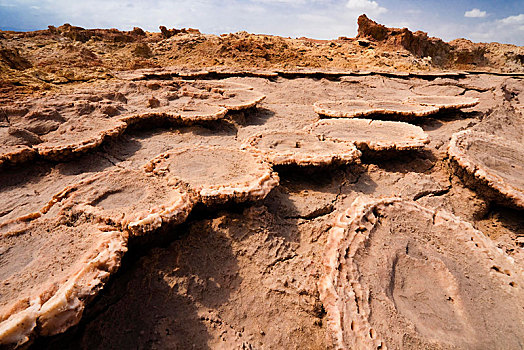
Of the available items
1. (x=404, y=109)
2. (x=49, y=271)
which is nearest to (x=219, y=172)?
(x=49, y=271)

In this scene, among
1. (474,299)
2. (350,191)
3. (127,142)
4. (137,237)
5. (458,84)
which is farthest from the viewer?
(458,84)

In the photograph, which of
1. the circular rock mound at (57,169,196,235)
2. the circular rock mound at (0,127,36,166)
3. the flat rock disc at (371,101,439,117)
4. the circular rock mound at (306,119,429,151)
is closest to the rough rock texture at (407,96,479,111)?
the flat rock disc at (371,101,439,117)

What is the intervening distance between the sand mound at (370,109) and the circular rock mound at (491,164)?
41.5 inches

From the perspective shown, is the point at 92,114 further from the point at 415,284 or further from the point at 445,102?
the point at 445,102

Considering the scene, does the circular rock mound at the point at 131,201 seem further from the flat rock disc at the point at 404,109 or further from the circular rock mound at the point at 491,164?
the flat rock disc at the point at 404,109

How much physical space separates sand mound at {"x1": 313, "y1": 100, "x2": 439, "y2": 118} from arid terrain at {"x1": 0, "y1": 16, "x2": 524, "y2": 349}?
0.15ft

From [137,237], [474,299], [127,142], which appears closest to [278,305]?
[137,237]

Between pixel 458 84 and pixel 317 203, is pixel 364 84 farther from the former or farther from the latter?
pixel 317 203

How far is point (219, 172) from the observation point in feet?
7.11

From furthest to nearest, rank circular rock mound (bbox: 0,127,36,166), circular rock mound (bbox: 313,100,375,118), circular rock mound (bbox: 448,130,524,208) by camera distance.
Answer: circular rock mound (bbox: 313,100,375,118)
circular rock mound (bbox: 0,127,36,166)
circular rock mound (bbox: 448,130,524,208)

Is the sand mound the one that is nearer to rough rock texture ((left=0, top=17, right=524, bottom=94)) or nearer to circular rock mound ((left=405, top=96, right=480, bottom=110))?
circular rock mound ((left=405, top=96, right=480, bottom=110))

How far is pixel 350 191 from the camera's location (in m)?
2.60

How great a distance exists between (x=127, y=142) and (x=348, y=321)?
3.38 metres

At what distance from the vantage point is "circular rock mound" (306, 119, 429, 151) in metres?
2.94
